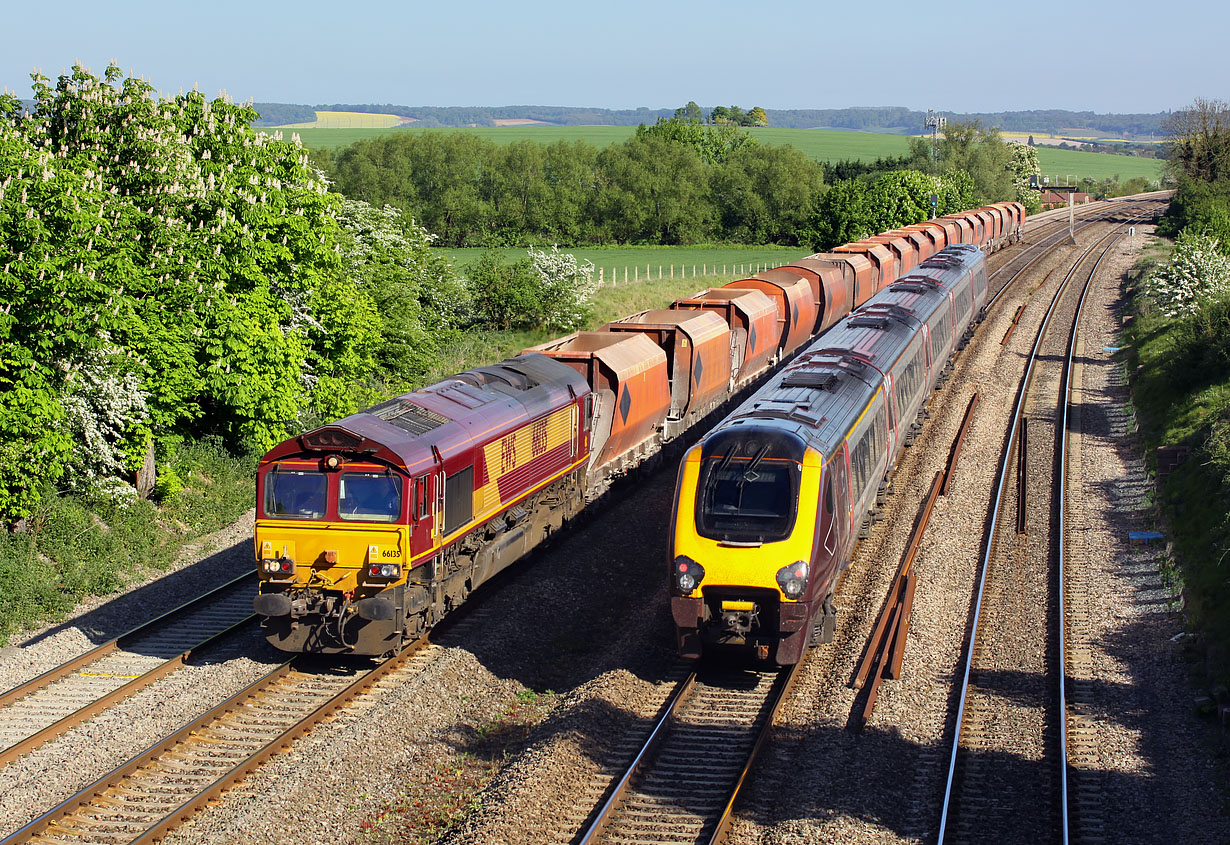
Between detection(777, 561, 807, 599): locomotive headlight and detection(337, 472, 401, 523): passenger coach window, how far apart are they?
16.7ft

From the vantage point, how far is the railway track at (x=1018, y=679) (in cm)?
1155

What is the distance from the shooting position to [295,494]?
1516cm

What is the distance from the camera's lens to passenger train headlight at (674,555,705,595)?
46.9 ft

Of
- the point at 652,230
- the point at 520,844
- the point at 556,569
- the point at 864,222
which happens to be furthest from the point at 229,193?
the point at 652,230

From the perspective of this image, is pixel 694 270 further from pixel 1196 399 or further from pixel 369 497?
pixel 369 497

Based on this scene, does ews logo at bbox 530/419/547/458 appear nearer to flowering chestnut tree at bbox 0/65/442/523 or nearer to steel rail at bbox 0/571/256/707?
steel rail at bbox 0/571/256/707

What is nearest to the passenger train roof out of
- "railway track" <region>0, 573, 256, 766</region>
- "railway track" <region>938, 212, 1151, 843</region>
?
"railway track" <region>938, 212, 1151, 843</region>

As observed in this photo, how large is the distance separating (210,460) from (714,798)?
17.1 m

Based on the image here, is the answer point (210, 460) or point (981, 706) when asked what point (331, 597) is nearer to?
point (981, 706)

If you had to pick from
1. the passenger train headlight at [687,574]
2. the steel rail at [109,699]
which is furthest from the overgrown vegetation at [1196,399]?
the steel rail at [109,699]

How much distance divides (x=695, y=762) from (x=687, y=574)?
2.45 meters

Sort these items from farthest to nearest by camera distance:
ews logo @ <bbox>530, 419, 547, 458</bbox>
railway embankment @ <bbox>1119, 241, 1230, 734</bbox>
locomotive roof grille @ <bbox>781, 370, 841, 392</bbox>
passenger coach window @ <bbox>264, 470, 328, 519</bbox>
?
ews logo @ <bbox>530, 419, 547, 458</bbox>
locomotive roof grille @ <bbox>781, 370, 841, 392</bbox>
railway embankment @ <bbox>1119, 241, 1230, 734</bbox>
passenger coach window @ <bbox>264, 470, 328, 519</bbox>

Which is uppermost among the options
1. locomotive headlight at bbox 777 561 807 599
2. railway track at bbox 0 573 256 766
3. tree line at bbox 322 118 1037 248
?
tree line at bbox 322 118 1037 248

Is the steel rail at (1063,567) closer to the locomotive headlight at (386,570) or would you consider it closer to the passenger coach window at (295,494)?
the locomotive headlight at (386,570)
